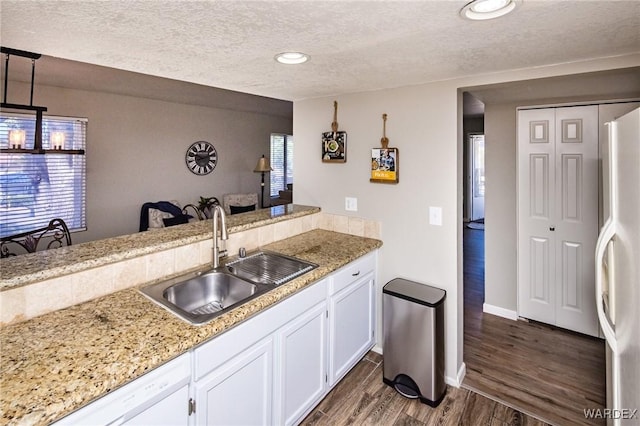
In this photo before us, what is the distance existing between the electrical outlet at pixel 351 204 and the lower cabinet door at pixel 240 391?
141 cm

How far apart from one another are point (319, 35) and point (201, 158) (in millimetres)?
5012

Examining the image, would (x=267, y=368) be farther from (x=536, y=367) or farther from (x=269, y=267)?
(x=536, y=367)

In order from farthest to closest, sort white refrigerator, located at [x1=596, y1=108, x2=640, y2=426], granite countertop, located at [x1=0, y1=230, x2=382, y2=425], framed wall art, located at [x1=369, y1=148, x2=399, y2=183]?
framed wall art, located at [x1=369, y1=148, x2=399, y2=183], white refrigerator, located at [x1=596, y1=108, x2=640, y2=426], granite countertop, located at [x1=0, y1=230, x2=382, y2=425]

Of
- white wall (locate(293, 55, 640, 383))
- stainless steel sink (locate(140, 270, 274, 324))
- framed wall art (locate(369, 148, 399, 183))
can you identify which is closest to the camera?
stainless steel sink (locate(140, 270, 274, 324))

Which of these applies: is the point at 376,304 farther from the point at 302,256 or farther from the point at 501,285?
the point at 501,285

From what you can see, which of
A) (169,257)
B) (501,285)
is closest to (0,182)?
(169,257)

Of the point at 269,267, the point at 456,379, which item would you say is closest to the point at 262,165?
the point at 269,267

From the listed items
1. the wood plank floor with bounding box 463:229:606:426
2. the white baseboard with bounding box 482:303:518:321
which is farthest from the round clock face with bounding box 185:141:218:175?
the white baseboard with bounding box 482:303:518:321

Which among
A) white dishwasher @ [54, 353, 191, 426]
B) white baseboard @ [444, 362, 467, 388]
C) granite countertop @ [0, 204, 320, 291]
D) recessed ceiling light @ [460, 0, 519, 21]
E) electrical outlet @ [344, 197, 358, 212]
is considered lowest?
white baseboard @ [444, 362, 467, 388]

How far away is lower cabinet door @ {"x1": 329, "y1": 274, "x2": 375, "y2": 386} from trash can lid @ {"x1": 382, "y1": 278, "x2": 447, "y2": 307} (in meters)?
0.20

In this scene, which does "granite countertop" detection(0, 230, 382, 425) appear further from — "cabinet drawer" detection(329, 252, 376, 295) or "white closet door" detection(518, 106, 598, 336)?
"white closet door" detection(518, 106, 598, 336)

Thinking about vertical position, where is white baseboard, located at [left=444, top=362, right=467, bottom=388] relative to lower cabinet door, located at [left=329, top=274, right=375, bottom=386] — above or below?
below

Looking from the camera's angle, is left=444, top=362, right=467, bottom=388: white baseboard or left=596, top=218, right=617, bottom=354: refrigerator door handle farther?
left=444, top=362, right=467, bottom=388: white baseboard

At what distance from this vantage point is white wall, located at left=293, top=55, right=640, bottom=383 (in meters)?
2.29
